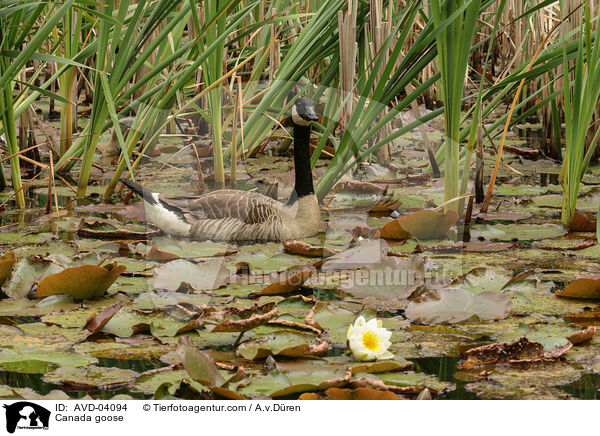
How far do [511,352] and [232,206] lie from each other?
193 cm

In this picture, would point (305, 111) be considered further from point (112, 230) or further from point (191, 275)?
point (191, 275)

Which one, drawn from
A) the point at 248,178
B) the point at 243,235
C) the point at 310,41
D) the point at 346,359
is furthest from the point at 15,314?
the point at 248,178

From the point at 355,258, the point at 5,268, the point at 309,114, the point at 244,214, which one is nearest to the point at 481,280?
the point at 355,258

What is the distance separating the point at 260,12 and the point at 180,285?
332cm

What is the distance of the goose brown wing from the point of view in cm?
379

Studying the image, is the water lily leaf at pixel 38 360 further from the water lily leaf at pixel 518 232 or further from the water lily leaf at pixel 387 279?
the water lily leaf at pixel 518 232

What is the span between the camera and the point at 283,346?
2.33 metres

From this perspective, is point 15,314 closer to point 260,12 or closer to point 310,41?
point 310,41

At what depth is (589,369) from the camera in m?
2.14

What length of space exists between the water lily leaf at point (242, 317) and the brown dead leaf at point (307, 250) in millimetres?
792

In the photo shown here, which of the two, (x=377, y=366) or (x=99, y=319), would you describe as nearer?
(x=377, y=366)

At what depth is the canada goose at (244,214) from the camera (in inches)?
149

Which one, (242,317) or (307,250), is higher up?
(307,250)
